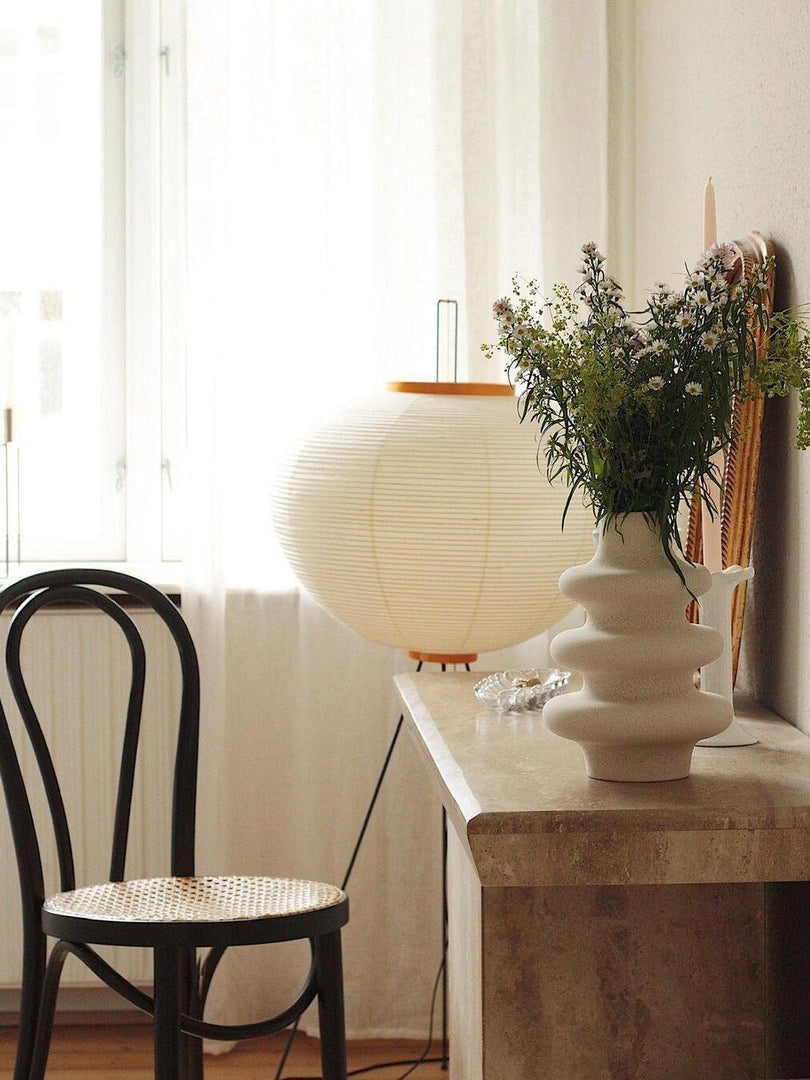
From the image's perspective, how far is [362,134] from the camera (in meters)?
2.56

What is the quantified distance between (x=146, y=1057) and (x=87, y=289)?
1.55 meters

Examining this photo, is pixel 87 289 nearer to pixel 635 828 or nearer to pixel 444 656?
pixel 444 656

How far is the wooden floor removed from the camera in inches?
98.0

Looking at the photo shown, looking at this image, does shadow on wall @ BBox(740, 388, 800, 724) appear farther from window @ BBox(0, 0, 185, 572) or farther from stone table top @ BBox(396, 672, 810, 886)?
window @ BBox(0, 0, 185, 572)

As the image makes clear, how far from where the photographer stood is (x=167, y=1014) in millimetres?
1596

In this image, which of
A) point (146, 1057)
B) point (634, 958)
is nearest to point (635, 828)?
point (634, 958)

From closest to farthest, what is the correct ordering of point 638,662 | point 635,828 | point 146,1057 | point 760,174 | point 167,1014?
point 635,828 → point 638,662 → point 167,1014 → point 760,174 → point 146,1057

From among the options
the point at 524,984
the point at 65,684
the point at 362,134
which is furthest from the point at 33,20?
the point at 524,984

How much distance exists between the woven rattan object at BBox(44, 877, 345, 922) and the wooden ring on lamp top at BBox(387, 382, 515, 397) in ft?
2.38

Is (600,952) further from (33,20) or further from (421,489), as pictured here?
(33,20)

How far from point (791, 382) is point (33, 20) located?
6.85 feet

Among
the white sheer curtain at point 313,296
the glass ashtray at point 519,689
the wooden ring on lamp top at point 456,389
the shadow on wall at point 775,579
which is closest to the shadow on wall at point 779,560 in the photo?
the shadow on wall at point 775,579

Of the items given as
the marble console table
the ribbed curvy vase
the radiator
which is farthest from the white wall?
the radiator

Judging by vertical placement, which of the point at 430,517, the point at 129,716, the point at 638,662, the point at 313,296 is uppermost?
the point at 313,296
